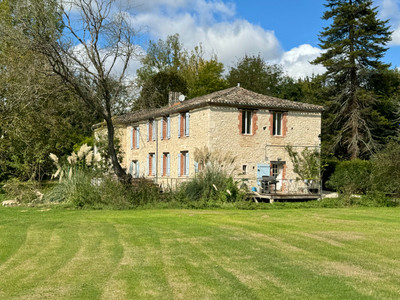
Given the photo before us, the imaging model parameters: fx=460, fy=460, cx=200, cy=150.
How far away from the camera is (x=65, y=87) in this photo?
2197 cm

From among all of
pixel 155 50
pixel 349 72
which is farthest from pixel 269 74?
pixel 349 72

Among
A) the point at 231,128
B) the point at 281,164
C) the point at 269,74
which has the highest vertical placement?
the point at 269,74

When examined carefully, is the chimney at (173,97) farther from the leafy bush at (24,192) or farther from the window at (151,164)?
the leafy bush at (24,192)

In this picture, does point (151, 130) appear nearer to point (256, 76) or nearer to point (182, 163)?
point (182, 163)

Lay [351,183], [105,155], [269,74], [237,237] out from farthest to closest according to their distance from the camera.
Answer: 1. [269,74]
2. [105,155]
3. [351,183]
4. [237,237]

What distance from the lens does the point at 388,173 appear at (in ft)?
70.4

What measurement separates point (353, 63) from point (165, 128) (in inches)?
598

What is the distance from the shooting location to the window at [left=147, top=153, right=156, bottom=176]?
3272 cm

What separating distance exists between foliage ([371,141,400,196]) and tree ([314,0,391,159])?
1267cm

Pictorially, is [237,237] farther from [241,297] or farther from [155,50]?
[155,50]

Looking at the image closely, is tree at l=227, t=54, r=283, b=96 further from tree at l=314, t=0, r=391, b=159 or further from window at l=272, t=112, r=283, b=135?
window at l=272, t=112, r=283, b=135

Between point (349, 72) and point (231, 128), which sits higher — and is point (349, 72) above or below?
above

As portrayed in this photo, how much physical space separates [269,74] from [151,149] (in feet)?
77.3

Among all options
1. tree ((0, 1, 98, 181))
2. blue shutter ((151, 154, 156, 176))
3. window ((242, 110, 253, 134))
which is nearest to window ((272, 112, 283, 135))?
window ((242, 110, 253, 134))
